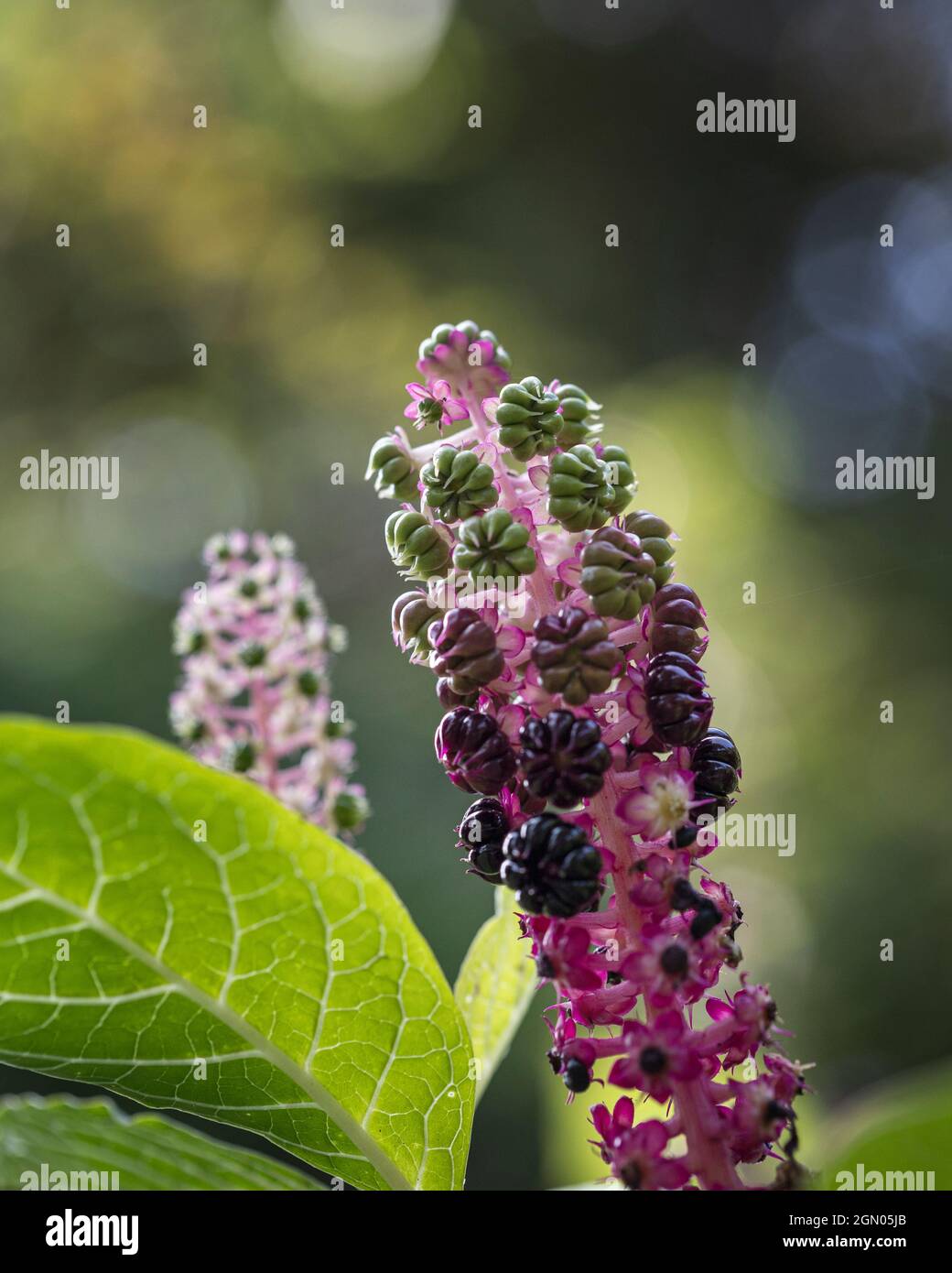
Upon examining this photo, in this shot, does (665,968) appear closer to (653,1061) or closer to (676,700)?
(653,1061)

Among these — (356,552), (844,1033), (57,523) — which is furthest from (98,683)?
(844,1033)

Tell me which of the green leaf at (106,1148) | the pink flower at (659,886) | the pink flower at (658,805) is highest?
the pink flower at (658,805)

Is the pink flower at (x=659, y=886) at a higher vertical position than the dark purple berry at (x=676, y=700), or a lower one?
lower

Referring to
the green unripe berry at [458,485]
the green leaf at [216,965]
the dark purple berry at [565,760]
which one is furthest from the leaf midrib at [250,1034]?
the green unripe berry at [458,485]

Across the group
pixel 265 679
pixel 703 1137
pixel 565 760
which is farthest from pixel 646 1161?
pixel 265 679

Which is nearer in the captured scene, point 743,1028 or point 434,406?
point 743,1028

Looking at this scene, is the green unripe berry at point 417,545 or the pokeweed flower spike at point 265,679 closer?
the green unripe berry at point 417,545

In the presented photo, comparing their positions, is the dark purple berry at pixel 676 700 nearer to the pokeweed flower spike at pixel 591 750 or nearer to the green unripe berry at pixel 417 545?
the pokeweed flower spike at pixel 591 750
